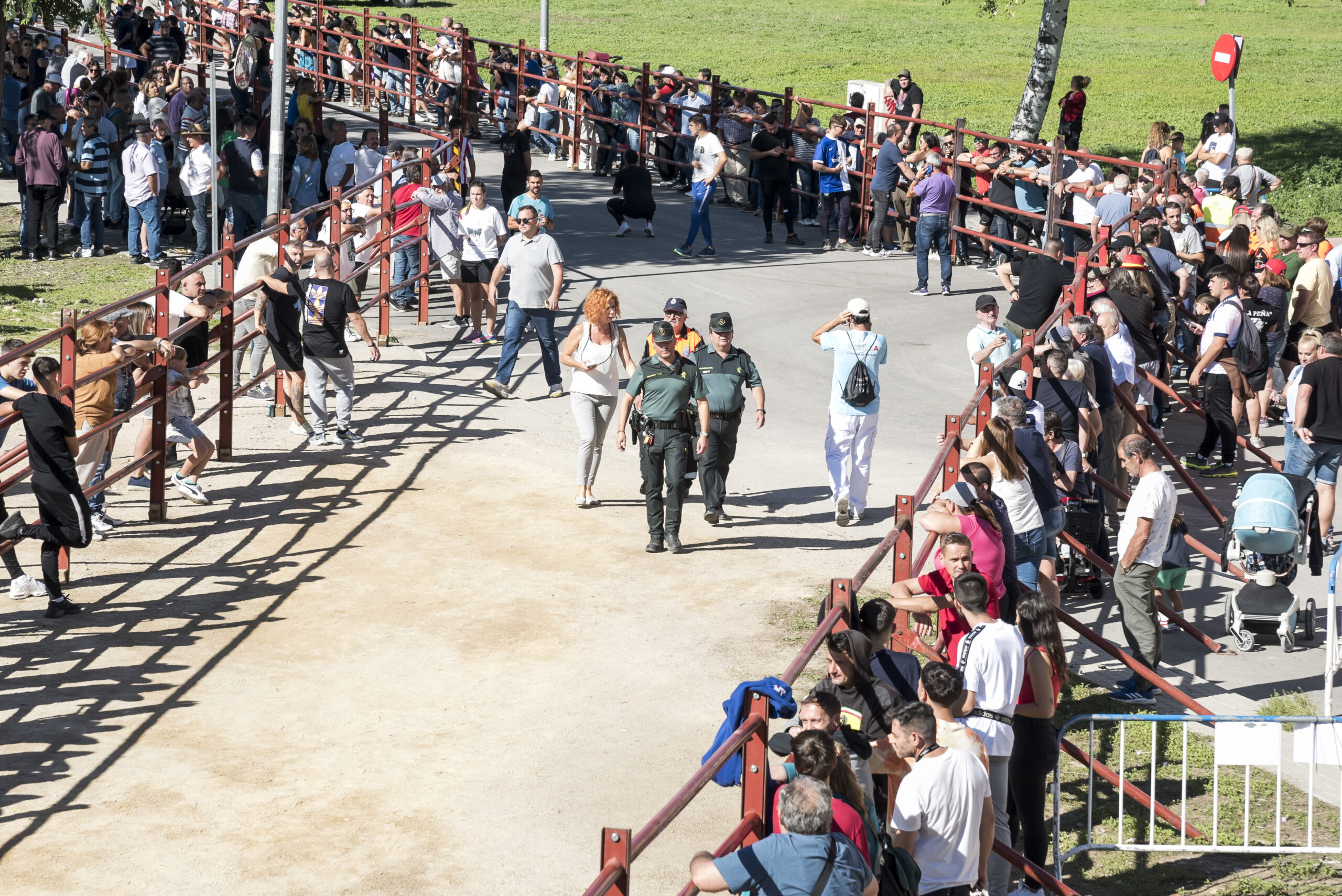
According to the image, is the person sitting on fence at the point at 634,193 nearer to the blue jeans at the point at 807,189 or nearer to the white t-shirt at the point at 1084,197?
the blue jeans at the point at 807,189

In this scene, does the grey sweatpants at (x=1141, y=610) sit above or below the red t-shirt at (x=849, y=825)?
below

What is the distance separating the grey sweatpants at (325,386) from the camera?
41.7 feet

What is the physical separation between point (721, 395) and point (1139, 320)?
4.04 m

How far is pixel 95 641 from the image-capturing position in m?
9.03

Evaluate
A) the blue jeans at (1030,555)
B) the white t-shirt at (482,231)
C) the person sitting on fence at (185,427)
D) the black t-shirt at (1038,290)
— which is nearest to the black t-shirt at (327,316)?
the person sitting on fence at (185,427)

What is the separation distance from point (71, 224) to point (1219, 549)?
15.3 m

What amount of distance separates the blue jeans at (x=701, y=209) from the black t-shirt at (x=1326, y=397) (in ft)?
30.9

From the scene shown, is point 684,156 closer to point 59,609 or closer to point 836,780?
point 59,609

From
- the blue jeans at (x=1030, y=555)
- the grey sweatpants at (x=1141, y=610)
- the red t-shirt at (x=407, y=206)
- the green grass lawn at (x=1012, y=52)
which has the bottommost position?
the grey sweatpants at (x=1141, y=610)

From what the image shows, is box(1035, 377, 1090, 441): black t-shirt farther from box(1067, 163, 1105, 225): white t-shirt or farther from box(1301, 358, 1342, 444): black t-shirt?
box(1067, 163, 1105, 225): white t-shirt

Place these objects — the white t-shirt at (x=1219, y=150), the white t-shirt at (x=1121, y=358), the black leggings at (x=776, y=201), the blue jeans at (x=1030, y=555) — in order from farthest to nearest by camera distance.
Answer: the black leggings at (x=776, y=201), the white t-shirt at (x=1219, y=150), the white t-shirt at (x=1121, y=358), the blue jeans at (x=1030, y=555)

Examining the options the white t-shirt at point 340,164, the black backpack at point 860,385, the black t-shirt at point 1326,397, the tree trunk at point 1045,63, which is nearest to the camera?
the black backpack at point 860,385

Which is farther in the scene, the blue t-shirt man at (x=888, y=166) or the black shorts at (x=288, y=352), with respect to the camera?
the blue t-shirt man at (x=888, y=166)

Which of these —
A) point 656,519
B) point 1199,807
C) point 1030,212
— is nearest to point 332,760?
point 656,519
